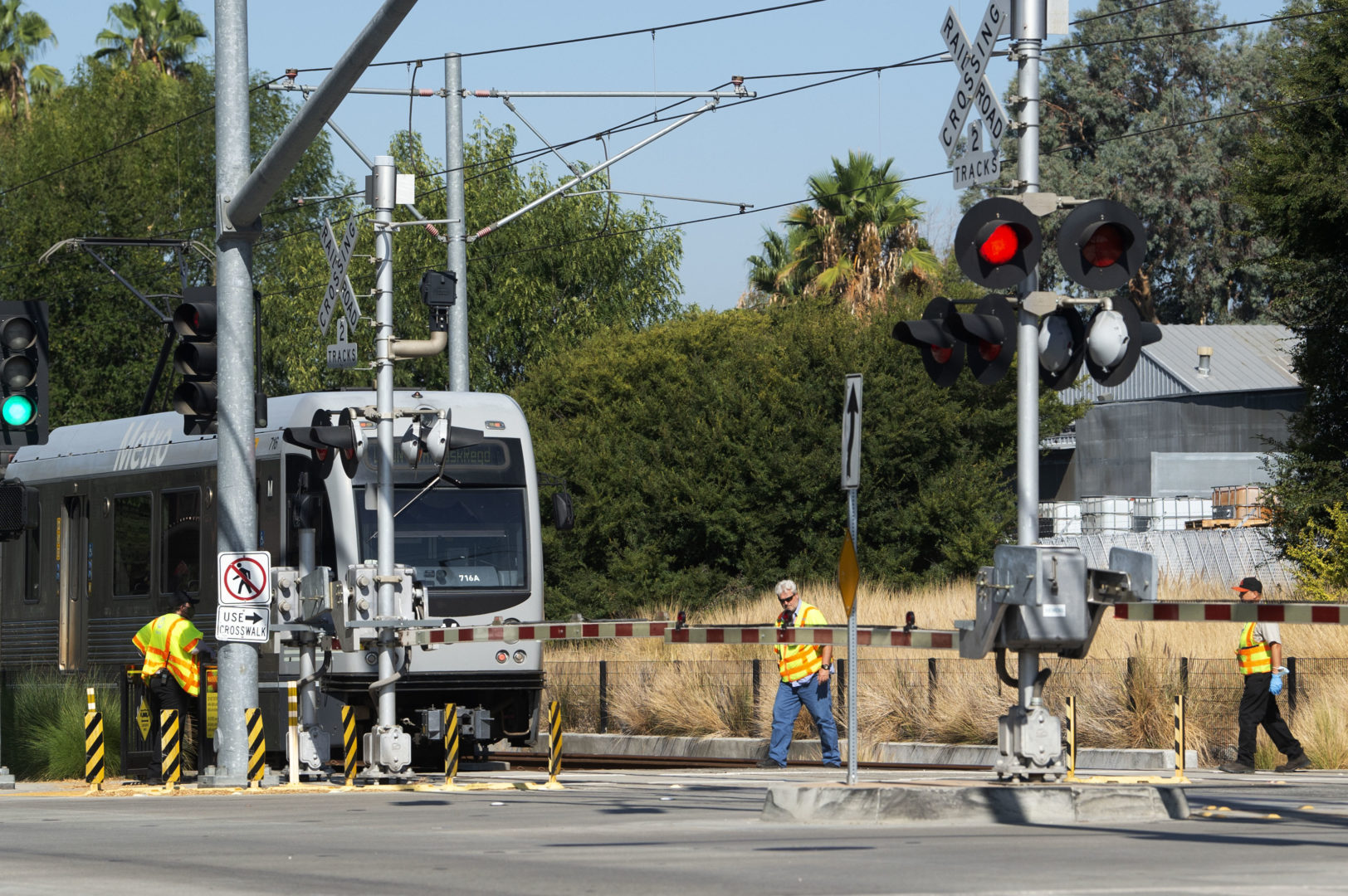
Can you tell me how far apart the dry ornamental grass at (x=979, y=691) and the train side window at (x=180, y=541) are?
19.0 feet

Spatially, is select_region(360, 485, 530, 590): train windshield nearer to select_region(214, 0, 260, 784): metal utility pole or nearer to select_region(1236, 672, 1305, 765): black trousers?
select_region(214, 0, 260, 784): metal utility pole

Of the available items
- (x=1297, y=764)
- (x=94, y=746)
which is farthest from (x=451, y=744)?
(x=1297, y=764)

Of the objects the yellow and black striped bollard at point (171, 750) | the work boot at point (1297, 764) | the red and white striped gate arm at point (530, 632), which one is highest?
the red and white striped gate arm at point (530, 632)

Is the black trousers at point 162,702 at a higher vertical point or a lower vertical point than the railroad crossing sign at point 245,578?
lower

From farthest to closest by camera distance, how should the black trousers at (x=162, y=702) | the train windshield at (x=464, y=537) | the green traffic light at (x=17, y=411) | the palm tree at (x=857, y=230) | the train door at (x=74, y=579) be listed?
the palm tree at (x=857, y=230) < the train door at (x=74, y=579) < the train windshield at (x=464, y=537) < the black trousers at (x=162, y=702) < the green traffic light at (x=17, y=411)

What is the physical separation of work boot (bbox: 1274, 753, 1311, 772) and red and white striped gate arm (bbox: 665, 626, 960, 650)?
539cm

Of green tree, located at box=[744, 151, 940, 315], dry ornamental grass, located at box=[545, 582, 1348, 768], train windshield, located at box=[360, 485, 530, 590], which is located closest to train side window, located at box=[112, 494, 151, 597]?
train windshield, located at box=[360, 485, 530, 590]

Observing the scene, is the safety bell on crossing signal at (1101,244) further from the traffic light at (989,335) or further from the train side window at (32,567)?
the train side window at (32,567)

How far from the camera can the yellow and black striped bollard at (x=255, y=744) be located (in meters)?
15.8

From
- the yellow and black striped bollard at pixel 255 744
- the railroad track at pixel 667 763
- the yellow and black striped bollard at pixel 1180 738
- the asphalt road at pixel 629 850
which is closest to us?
the asphalt road at pixel 629 850

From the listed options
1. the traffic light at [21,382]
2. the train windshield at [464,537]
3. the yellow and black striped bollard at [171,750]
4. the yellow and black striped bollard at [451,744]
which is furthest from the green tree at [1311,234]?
the yellow and black striped bollard at [171,750]

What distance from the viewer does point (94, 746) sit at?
15.9 meters

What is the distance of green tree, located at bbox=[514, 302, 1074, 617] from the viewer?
38.3 m

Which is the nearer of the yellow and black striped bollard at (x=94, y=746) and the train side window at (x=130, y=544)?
the yellow and black striped bollard at (x=94, y=746)
